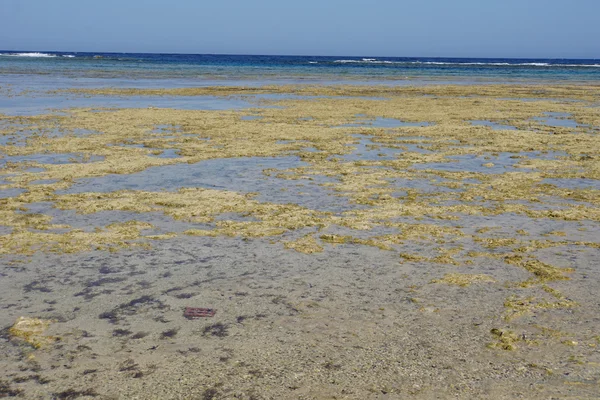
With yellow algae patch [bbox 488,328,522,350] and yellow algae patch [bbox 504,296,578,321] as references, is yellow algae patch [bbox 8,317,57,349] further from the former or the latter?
yellow algae patch [bbox 504,296,578,321]

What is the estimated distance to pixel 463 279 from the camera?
20.7 feet

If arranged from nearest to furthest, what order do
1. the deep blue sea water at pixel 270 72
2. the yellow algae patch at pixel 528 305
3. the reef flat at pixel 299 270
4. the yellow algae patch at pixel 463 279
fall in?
the reef flat at pixel 299 270, the yellow algae patch at pixel 528 305, the yellow algae patch at pixel 463 279, the deep blue sea water at pixel 270 72

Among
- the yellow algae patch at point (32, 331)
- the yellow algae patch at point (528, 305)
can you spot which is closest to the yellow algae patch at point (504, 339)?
the yellow algae patch at point (528, 305)

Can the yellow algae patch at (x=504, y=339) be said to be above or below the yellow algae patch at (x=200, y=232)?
above

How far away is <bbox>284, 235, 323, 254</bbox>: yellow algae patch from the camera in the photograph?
720cm

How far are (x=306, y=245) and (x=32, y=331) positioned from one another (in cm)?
331

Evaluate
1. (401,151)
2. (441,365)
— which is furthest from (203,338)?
(401,151)

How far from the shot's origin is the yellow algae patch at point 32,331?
4852 mm

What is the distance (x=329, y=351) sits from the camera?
15.6 ft

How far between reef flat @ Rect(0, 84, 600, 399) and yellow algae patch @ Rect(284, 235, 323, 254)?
38mm

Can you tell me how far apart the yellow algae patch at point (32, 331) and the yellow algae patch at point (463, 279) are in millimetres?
3670

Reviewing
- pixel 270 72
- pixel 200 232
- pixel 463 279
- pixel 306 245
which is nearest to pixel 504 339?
pixel 463 279

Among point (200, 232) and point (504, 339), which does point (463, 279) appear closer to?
Result: point (504, 339)

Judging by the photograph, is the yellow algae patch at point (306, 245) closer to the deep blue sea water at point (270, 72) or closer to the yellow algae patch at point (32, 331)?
the yellow algae patch at point (32, 331)
